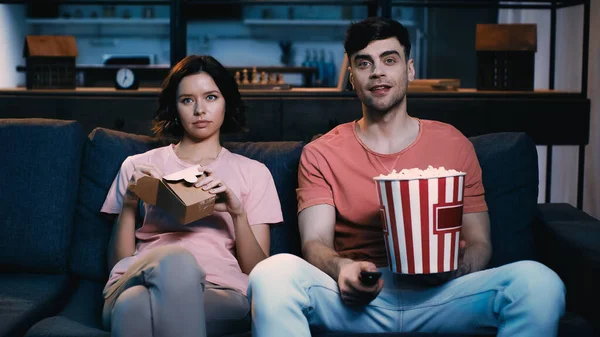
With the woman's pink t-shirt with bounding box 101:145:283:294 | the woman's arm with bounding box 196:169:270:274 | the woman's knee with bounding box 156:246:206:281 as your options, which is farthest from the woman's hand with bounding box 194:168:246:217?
the woman's knee with bounding box 156:246:206:281

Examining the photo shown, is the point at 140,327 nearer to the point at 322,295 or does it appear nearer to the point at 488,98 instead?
the point at 322,295

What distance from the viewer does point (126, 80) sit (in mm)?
3363

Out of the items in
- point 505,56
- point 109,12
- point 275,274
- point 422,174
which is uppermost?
point 109,12

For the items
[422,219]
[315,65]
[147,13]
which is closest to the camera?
[422,219]

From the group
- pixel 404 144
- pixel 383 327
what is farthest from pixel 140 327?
pixel 404 144

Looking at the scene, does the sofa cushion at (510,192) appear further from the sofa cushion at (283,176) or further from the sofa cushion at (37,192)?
the sofa cushion at (37,192)

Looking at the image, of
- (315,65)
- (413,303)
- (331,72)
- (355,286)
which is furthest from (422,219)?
(331,72)

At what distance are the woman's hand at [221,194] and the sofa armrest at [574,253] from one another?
906 mm

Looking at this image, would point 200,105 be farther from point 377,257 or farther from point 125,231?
point 377,257

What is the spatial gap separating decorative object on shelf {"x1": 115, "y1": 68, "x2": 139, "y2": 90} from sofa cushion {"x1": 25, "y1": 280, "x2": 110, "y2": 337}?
1426 mm

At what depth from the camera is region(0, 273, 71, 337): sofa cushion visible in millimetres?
1758

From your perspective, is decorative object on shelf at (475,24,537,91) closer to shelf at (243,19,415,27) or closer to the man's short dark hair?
the man's short dark hair

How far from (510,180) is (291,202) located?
670 millimetres

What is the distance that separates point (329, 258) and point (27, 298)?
0.85m
